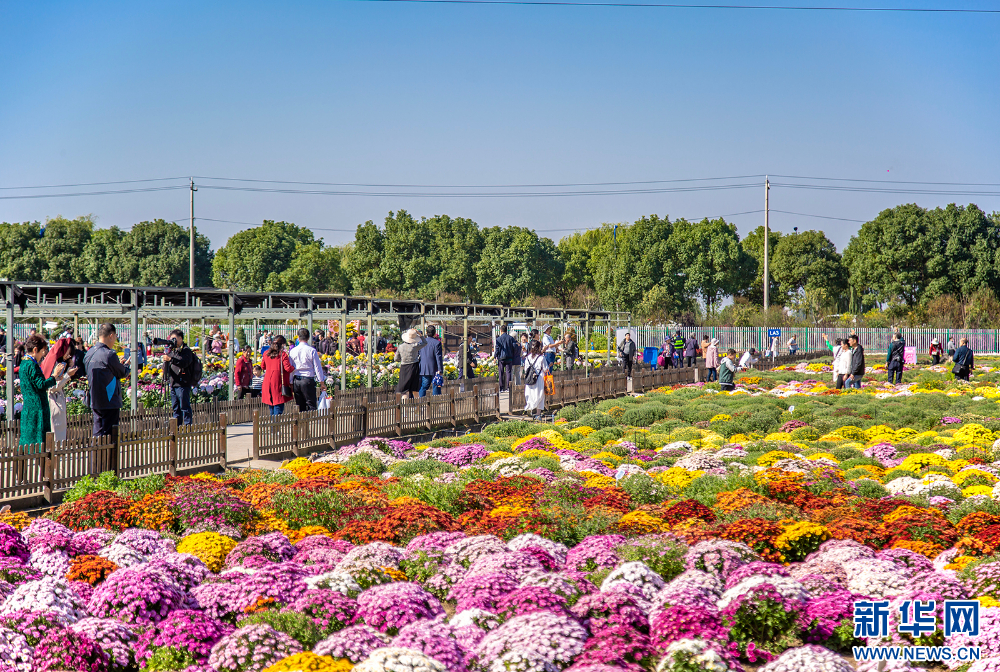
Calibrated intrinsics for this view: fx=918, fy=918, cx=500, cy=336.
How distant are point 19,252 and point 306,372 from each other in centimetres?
6733

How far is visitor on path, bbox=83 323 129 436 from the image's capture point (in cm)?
1098

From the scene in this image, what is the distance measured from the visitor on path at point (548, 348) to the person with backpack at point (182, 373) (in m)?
7.48

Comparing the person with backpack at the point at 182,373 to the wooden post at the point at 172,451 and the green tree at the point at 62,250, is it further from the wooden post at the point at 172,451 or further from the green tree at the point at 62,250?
the green tree at the point at 62,250

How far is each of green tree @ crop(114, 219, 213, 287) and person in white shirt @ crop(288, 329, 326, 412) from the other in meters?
61.0

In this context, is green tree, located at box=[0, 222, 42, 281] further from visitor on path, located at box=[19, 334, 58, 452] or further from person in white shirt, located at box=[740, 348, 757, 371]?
visitor on path, located at box=[19, 334, 58, 452]

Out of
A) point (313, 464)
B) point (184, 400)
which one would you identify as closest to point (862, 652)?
point (313, 464)

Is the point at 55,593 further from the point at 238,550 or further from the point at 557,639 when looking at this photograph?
the point at 557,639

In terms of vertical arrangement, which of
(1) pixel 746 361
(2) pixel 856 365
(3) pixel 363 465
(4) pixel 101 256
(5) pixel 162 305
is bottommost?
(3) pixel 363 465

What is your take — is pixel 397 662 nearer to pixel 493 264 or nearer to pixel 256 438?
pixel 256 438

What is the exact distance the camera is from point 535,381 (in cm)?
1931

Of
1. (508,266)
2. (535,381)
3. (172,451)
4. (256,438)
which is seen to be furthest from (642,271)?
(172,451)

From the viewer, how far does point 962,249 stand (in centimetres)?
6347

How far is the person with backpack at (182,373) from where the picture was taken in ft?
45.0

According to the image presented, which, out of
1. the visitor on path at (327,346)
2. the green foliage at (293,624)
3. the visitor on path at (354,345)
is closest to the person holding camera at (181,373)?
the green foliage at (293,624)
